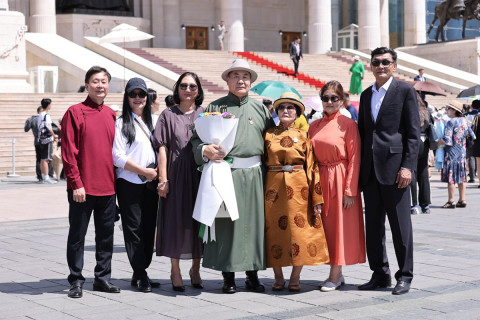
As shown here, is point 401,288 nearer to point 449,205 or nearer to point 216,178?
point 216,178

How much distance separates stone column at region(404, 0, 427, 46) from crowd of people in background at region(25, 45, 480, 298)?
38430 millimetres

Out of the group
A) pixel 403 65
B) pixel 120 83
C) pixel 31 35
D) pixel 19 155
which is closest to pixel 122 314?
pixel 19 155

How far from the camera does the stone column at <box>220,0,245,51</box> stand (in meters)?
40.3

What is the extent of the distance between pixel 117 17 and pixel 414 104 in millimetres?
34616

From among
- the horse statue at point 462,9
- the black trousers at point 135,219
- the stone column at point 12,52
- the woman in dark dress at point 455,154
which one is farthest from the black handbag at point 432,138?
the horse statue at point 462,9

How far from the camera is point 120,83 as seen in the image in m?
27.5

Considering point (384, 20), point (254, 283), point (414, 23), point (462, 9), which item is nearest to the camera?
point (254, 283)

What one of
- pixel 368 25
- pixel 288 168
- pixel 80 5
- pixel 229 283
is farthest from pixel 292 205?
pixel 368 25

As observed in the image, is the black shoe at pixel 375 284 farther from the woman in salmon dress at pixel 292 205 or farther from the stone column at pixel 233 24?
the stone column at pixel 233 24

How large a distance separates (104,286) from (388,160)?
102 inches

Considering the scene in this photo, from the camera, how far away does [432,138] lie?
41.0 ft

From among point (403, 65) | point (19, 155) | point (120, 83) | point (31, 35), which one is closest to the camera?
point (19, 155)

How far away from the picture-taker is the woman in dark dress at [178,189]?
288 inches

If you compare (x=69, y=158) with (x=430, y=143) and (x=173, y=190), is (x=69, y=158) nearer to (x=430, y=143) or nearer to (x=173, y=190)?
(x=173, y=190)
